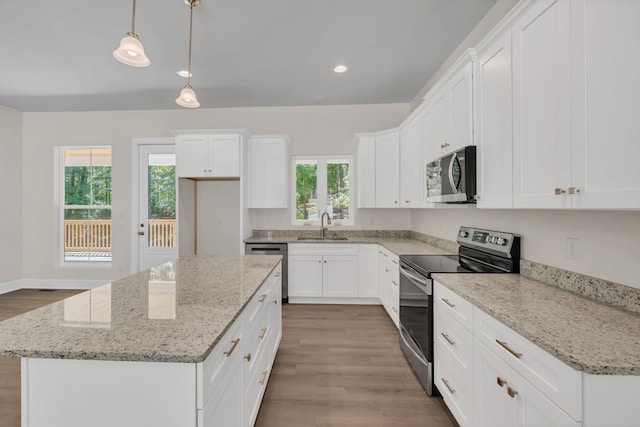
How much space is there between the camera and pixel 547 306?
134cm

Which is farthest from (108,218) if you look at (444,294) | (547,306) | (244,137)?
(547,306)

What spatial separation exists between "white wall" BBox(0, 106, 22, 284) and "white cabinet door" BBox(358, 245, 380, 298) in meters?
5.44

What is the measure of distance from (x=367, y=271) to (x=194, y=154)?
9.46 feet

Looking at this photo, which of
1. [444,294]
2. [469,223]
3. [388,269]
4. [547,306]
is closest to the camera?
[547,306]

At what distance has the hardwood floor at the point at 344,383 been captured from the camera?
1.86 meters

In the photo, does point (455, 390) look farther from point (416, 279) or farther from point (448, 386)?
point (416, 279)

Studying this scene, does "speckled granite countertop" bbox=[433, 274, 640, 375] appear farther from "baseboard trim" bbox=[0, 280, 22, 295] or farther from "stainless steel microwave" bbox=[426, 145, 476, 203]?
"baseboard trim" bbox=[0, 280, 22, 295]

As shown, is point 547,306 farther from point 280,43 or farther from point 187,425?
point 280,43

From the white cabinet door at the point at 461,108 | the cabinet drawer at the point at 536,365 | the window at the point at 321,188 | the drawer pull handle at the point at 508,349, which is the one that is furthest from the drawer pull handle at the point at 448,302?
the window at the point at 321,188

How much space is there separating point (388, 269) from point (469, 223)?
40.9 inches

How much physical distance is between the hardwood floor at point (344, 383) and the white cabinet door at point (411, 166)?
1.50 meters

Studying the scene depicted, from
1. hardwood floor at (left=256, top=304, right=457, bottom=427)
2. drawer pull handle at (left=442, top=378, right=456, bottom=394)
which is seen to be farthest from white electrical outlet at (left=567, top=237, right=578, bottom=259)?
hardwood floor at (left=256, top=304, right=457, bottom=427)

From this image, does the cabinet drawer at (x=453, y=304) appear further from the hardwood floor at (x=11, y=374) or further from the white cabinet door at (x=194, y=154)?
the white cabinet door at (x=194, y=154)

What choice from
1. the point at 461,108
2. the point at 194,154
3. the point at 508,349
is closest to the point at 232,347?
the point at 508,349
